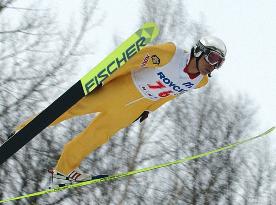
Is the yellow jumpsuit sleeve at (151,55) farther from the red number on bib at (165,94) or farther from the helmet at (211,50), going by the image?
the red number on bib at (165,94)

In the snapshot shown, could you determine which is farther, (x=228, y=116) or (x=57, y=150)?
(x=228, y=116)

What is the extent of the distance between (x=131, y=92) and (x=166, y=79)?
1.19 feet

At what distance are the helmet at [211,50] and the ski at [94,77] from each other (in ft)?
2.17

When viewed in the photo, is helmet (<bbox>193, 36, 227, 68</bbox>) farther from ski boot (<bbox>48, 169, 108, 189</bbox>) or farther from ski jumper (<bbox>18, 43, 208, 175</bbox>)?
ski boot (<bbox>48, 169, 108, 189</bbox>)

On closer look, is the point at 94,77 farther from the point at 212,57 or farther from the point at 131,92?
the point at 212,57

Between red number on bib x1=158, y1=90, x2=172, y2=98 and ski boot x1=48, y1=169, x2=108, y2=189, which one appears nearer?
red number on bib x1=158, y1=90, x2=172, y2=98

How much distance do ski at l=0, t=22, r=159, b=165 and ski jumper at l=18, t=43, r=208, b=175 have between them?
395mm

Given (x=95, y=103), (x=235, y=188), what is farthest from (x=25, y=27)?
(x=95, y=103)

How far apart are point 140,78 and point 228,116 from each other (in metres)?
12.3

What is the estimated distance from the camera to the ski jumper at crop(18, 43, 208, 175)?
4391 mm

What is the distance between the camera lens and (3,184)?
48.3 feet

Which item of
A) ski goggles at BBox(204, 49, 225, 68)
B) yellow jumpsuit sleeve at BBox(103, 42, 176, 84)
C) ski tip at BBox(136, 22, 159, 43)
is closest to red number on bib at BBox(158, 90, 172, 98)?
yellow jumpsuit sleeve at BBox(103, 42, 176, 84)

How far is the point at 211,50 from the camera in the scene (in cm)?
430

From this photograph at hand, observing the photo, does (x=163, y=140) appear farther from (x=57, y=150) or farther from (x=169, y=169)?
(x=57, y=150)
